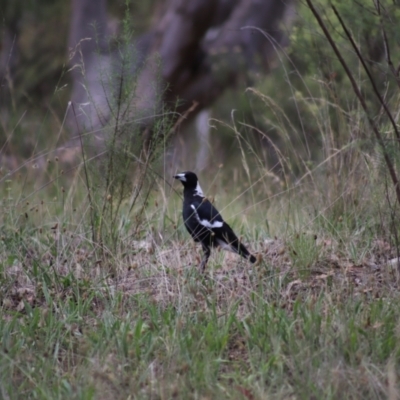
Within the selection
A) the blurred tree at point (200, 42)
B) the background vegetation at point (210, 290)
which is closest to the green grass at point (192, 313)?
the background vegetation at point (210, 290)

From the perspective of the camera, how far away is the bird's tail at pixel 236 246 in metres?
4.77

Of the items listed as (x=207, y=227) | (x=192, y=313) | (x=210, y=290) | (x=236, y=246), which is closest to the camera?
(x=192, y=313)

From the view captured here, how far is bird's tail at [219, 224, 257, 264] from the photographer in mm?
4770

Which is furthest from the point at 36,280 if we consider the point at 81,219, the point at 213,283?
the point at 213,283

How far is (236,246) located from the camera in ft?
16.4

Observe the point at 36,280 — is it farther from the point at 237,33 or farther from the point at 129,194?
the point at 237,33

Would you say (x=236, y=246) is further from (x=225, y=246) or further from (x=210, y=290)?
(x=210, y=290)

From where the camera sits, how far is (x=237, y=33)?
12570 mm

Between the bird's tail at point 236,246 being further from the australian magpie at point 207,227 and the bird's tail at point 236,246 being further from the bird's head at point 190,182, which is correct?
the bird's head at point 190,182

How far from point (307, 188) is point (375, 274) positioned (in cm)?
148

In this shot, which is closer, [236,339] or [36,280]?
[236,339]

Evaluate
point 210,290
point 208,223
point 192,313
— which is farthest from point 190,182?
point 192,313

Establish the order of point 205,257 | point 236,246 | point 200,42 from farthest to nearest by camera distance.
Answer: point 200,42 → point 236,246 → point 205,257

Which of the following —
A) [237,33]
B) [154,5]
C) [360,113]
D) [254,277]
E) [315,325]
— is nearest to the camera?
[315,325]
